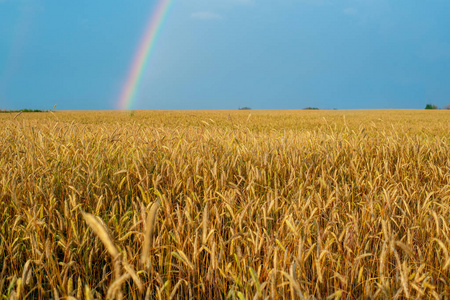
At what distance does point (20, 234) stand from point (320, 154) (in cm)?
258

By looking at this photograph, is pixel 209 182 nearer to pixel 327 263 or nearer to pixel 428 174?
pixel 327 263

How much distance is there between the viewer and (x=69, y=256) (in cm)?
143

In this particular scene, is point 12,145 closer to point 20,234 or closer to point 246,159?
point 20,234

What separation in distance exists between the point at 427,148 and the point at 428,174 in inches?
33.7

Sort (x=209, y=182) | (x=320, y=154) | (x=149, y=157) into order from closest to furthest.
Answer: (x=209, y=182)
(x=149, y=157)
(x=320, y=154)

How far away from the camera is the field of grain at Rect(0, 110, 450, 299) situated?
123 cm

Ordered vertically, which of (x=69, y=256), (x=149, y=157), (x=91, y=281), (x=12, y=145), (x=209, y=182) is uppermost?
(x=12, y=145)

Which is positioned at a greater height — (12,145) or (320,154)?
(12,145)

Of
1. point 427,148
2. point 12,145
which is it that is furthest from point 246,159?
point 12,145

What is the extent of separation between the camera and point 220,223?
1.70 metres

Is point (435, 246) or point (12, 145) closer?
point (435, 246)

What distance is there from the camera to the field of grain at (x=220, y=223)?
1.23 metres

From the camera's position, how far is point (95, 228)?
72cm

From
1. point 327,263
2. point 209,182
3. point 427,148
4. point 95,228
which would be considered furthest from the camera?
point 427,148
